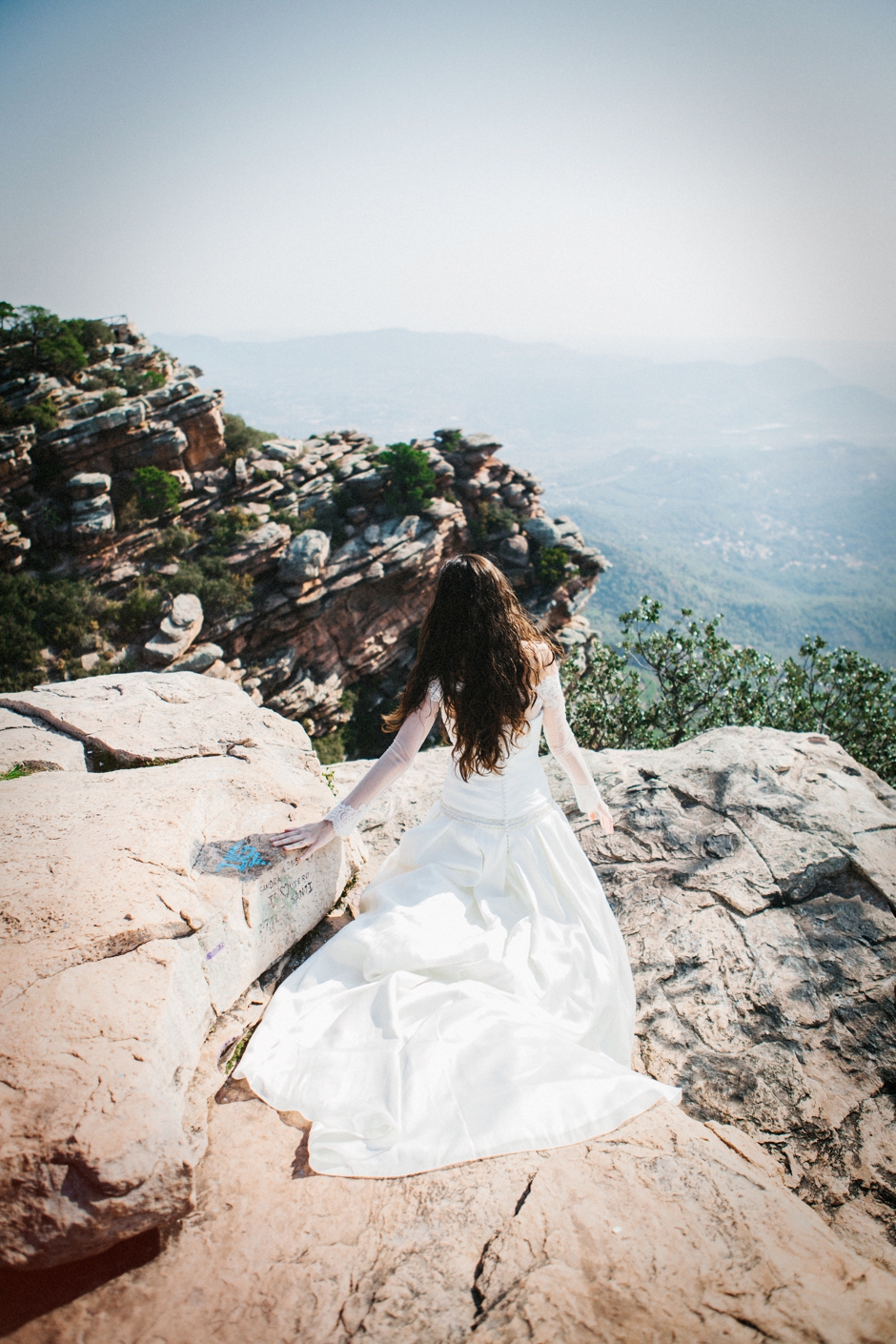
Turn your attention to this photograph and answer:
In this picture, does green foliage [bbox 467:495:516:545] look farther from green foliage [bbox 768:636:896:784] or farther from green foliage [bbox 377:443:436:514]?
green foliage [bbox 768:636:896:784]

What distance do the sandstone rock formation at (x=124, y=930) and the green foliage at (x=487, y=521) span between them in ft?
99.0

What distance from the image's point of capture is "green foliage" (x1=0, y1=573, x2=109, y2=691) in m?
20.8

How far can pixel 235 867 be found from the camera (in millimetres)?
4121

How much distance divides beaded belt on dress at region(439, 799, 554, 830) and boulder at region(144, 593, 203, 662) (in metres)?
21.8

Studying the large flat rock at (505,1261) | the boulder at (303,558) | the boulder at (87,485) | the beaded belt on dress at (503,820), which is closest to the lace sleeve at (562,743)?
the beaded belt on dress at (503,820)

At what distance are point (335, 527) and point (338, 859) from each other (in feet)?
89.0

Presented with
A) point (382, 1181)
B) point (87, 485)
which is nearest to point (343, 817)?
point (382, 1181)

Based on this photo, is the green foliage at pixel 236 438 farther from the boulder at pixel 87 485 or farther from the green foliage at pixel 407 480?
the green foliage at pixel 407 480

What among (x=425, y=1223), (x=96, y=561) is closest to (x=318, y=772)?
(x=425, y=1223)

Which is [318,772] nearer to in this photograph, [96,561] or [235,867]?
[235,867]

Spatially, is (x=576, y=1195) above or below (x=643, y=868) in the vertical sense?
above

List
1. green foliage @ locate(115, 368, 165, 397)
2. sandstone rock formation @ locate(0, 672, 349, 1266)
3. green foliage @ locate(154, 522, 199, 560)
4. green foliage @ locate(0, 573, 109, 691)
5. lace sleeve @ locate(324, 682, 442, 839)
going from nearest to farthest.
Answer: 1. sandstone rock formation @ locate(0, 672, 349, 1266)
2. lace sleeve @ locate(324, 682, 442, 839)
3. green foliage @ locate(0, 573, 109, 691)
4. green foliage @ locate(154, 522, 199, 560)
5. green foliage @ locate(115, 368, 165, 397)

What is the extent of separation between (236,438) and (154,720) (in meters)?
29.4

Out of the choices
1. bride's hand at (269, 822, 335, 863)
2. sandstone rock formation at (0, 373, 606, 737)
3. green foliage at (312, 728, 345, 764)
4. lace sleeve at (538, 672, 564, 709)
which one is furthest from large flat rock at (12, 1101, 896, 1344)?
green foliage at (312, 728, 345, 764)
